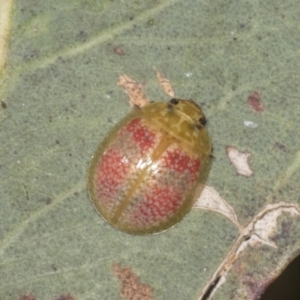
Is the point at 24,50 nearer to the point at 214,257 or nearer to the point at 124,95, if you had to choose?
the point at 124,95

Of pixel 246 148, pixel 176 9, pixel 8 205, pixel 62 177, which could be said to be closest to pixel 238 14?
pixel 176 9

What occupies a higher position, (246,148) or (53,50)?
(53,50)

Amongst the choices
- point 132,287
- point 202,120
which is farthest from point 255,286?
point 202,120

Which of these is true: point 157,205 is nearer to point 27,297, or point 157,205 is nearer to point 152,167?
point 152,167

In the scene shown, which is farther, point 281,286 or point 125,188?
point 281,286

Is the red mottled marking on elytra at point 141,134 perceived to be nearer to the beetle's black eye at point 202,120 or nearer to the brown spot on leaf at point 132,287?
the beetle's black eye at point 202,120

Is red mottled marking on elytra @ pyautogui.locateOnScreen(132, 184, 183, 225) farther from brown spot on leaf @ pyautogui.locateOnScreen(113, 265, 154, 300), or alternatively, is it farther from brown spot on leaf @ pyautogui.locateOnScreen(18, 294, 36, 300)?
brown spot on leaf @ pyautogui.locateOnScreen(18, 294, 36, 300)
